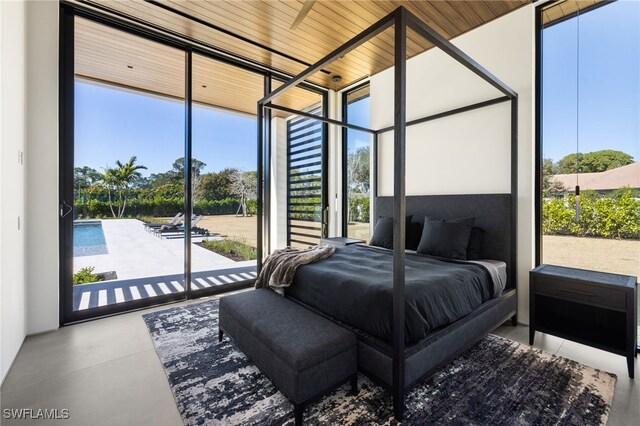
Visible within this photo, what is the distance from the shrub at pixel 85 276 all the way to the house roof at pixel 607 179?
5026 millimetres

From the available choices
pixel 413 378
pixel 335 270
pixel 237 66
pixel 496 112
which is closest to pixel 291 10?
pixel 237 66

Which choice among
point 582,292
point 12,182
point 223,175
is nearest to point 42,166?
point 12,182

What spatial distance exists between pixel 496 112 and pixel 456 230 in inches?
54.8

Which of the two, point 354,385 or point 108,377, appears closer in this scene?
point 354,385

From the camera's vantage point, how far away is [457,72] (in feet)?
11.4

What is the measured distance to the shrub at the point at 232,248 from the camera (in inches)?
157

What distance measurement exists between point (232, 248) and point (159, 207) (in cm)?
116

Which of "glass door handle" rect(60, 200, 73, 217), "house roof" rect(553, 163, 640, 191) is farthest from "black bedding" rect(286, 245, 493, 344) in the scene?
"glass door handle" rect(60, 200, 73, 217)

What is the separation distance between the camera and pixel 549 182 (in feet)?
9.48

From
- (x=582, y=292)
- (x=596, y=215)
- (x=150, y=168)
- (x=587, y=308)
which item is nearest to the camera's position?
(x=582, y=292)

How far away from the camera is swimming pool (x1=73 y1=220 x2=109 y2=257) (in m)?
3.02

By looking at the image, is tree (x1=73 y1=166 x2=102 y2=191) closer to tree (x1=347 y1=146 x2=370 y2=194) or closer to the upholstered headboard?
tree (x1=347 y1=146 x2=370 y2=194)

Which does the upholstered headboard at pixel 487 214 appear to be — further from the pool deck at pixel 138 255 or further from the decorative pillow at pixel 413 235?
the pool deck at pixel 138 255

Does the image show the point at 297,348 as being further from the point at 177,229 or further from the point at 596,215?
the point at 596,215
